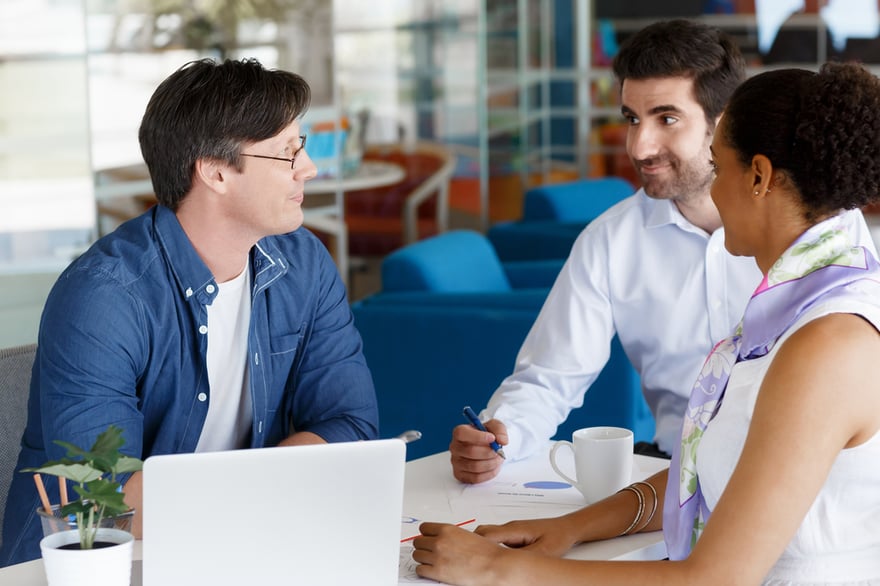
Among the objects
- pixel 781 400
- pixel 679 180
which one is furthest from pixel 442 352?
pixel 781 400

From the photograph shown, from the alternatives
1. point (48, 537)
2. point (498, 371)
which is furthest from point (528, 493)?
point (498, 371)

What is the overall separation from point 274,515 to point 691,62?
1589mm

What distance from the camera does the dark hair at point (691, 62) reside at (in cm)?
258

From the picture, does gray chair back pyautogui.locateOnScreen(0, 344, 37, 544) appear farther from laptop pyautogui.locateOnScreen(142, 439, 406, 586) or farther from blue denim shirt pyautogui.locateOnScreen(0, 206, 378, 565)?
laptop pyautogui.locateOnScreen(142, 439, 406, 586)

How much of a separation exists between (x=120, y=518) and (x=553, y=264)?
3.25 meters

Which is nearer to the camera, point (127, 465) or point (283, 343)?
point (127, 465)

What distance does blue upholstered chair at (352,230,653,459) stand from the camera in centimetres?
346

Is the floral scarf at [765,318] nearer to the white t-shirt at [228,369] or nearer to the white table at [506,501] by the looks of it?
the white table at [506,501]

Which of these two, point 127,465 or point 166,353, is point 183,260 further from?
point 127,465

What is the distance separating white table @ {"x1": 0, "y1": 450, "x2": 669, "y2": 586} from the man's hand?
0.06ft

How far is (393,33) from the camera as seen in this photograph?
578 centimetres

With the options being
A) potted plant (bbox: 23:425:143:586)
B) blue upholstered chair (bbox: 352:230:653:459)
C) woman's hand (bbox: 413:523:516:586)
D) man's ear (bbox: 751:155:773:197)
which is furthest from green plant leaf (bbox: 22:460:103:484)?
blue upholstered chair (bbox: 352:230:653:459)

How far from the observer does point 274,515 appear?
1351 mm

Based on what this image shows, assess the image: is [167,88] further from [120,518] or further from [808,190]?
[808,190]
